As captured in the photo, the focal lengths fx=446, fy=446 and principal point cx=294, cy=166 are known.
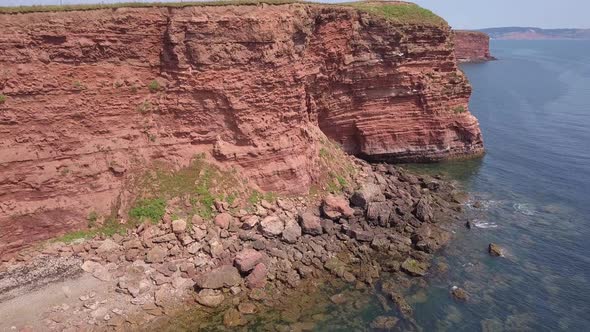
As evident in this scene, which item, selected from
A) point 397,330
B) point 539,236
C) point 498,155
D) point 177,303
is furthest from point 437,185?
point 177,303

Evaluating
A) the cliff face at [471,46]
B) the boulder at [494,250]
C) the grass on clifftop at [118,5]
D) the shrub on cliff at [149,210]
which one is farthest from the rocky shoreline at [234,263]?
the cliff face at [471,46]

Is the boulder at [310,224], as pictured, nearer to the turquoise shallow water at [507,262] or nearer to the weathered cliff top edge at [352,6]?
the turquoise shallow water at [507,262]

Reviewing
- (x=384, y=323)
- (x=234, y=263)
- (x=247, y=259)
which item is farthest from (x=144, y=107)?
(x=384, y=323)

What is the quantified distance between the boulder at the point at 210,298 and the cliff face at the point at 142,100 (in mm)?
6868

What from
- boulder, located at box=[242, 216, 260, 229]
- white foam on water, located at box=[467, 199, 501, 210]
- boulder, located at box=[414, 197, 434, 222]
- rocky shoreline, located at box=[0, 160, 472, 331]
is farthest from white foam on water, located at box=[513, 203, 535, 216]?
boulder, located at box=[242, 216, 260, 229]

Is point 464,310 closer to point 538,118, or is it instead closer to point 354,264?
point 354,264

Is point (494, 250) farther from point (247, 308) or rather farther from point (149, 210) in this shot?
point (149, 210)

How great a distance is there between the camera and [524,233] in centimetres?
2797

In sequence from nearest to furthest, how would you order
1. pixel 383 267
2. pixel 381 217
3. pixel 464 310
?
pixel 464 310
pixel 383 267
pixel 381 217

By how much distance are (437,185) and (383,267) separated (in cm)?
1268

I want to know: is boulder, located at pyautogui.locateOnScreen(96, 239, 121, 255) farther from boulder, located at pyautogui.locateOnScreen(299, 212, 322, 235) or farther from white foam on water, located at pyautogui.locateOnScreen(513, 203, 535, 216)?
white foam on water, located at pyautogui.locateOnScreen(513, 203, 535, 216)

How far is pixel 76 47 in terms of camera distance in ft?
72.4

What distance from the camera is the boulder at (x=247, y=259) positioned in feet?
71.8

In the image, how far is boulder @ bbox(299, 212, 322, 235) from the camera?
25.5m
